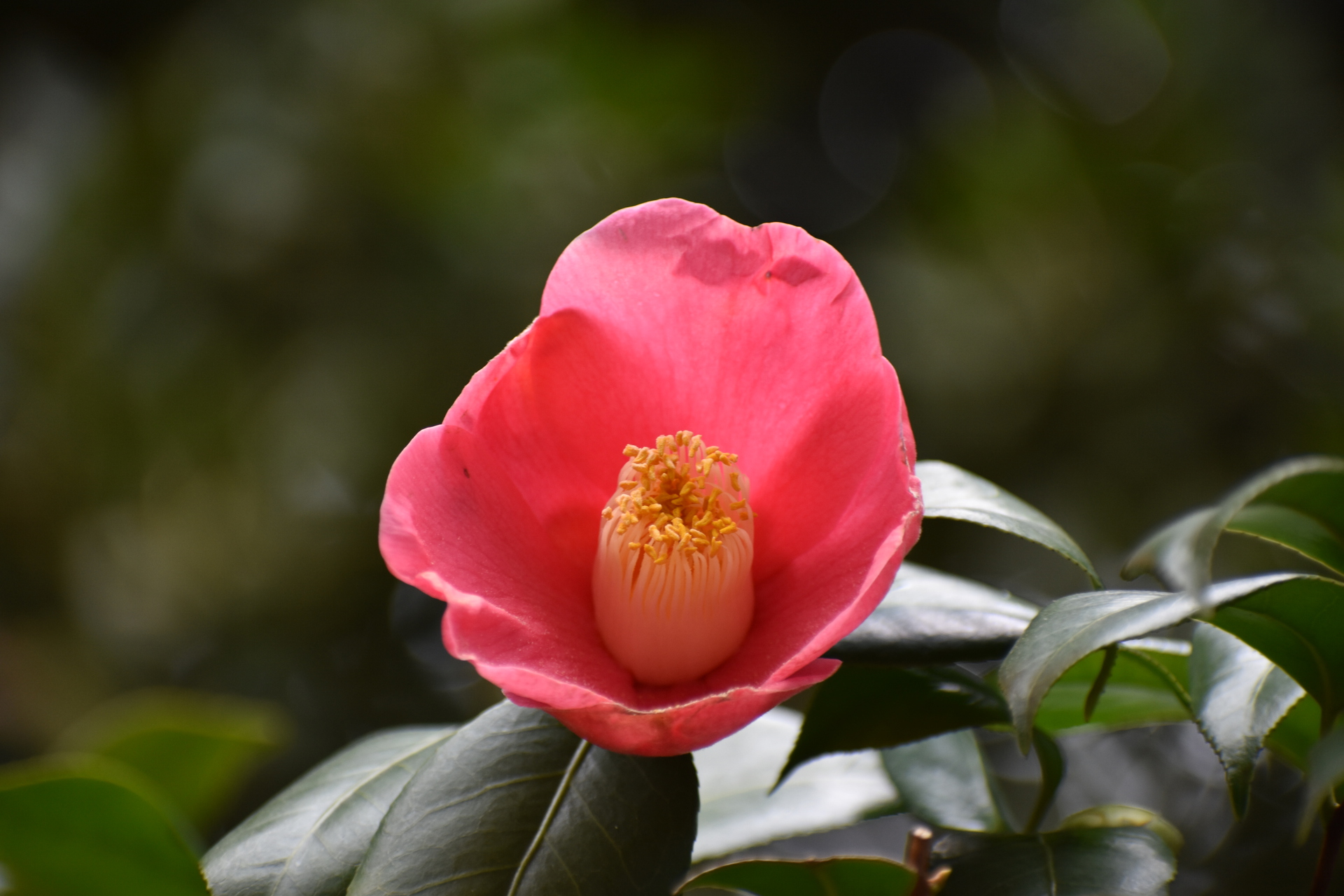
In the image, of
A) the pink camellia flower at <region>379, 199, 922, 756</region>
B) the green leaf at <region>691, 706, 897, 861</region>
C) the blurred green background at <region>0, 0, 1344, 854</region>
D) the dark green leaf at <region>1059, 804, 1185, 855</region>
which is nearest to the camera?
the pink camellia flower at <region>379, 199, 922, 756</region>

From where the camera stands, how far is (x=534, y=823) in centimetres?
58

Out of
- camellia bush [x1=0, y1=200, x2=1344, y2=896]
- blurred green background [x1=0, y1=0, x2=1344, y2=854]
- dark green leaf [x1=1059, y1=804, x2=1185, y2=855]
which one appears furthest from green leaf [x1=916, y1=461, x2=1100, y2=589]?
blurred green background [x1=0, y1=0, x2=1344, y2=854]

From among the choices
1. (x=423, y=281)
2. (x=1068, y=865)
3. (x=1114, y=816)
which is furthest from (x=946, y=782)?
(x=423, y=281)

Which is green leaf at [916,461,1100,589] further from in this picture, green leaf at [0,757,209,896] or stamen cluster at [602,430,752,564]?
green leaf at [0,757,209,896]

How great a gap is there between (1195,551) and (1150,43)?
2933 mm

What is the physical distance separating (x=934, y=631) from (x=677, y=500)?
0.17 m

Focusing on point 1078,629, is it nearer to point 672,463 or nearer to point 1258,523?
point 1258,523

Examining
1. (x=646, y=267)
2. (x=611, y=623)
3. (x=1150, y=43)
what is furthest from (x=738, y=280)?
(x=1150, y=43)

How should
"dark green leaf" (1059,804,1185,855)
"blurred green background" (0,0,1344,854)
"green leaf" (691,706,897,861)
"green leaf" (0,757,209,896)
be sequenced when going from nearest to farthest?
"green leaf" (0,757,209,896) < "dark green leaf" (1059,804,1185,855) < "green leaf" (691,706,897,861) < "blurred green background" (0,0,1344,854)

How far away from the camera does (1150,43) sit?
2.93 metres

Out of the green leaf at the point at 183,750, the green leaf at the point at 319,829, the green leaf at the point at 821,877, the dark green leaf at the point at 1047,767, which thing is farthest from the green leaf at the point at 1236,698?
the green leaf at the point at 183,750

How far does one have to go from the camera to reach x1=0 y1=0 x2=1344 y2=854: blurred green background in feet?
9.12

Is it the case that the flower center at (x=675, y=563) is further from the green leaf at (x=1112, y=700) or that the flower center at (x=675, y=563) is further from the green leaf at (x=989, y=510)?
the green leaf at (x=1112, y=700)

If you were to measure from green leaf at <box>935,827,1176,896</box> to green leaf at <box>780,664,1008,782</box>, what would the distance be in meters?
0.07
